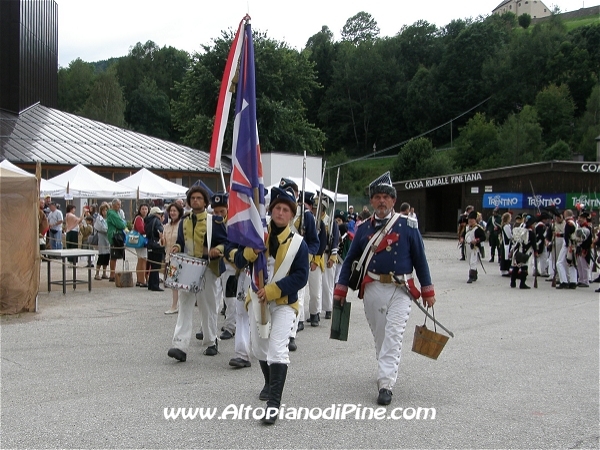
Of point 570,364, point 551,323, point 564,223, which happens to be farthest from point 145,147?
point 570,364

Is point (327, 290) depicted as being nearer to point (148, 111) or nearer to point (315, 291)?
point (315, 291)

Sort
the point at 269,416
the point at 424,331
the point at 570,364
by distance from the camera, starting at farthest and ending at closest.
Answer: the point at 570,364
the point at 424,331
the point at 269,416

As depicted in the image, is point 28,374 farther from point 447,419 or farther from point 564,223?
point 564,223

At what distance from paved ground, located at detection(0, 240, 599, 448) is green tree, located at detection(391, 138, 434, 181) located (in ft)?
167

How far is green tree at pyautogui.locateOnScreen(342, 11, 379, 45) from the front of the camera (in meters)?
126

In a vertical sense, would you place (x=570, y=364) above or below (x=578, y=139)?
below

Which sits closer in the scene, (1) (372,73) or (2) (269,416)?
(2) (269,416)

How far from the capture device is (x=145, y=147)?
41.0 metres

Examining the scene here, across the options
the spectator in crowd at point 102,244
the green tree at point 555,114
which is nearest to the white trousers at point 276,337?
the spectator in crowd at point 102,244

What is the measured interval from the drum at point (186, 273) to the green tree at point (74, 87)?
287 feet

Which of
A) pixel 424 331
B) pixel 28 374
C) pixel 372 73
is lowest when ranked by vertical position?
pixel 28 374

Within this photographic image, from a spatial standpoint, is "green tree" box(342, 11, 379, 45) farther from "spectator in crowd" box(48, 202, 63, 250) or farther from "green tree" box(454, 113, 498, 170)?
"spectator in crowd" box(48, 202, 63, 250)

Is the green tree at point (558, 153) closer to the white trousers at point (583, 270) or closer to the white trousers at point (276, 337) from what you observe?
the white trousers at point (583, 270)

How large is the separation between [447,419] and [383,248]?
1706 mm
